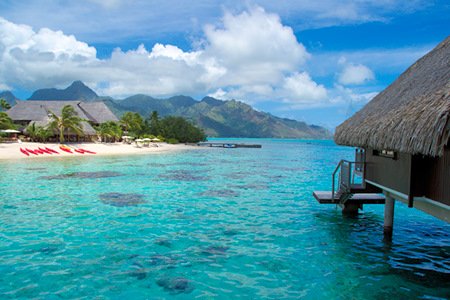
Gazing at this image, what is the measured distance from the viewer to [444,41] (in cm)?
988

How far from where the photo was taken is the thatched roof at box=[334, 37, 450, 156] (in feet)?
18.0

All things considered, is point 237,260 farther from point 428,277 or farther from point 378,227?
point 378,227

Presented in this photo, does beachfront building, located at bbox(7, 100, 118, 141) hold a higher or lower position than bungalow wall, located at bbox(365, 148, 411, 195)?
higher

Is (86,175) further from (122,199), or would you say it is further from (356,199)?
(356,199)

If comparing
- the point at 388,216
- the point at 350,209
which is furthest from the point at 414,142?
the point at 350,209

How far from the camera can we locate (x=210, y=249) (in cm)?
868

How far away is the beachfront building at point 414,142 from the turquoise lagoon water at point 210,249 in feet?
4.77

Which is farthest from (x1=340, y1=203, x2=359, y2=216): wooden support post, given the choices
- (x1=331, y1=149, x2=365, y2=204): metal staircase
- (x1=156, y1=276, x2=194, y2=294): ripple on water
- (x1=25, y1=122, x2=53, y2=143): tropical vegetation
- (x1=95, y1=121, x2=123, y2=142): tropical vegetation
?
(x1=95, y1=121, x2=123, y2=142): tropical vegetation

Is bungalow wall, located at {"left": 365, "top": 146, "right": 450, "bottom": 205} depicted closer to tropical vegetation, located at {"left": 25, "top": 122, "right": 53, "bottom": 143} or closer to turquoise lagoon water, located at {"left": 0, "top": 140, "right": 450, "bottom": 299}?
turquoise lagoon water, located at {"left": 0, "top": 140, "right": 450, "bottom": 299}

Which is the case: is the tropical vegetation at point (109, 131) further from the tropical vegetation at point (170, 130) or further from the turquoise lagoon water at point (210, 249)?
the turquoise lagoon water at point (210, 249)

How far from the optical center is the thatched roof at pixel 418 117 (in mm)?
5496

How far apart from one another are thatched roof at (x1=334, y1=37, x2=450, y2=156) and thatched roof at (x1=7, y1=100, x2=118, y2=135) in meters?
47.3

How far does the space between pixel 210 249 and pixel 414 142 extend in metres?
5.22

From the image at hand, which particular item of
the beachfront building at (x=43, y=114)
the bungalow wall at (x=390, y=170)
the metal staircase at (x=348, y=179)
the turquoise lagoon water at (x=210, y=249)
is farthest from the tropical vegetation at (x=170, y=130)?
the bungalow wall at (x=390, y=170)
